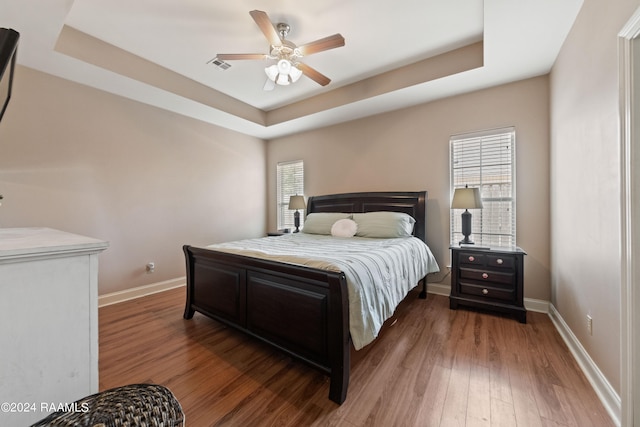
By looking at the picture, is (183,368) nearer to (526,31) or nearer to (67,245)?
(67,245)

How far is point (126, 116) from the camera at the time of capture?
3.37m

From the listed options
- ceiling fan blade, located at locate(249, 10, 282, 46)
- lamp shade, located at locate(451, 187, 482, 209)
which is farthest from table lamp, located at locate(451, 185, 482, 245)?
ceiling fan blade, located at locate(249, 10, 282, 46)

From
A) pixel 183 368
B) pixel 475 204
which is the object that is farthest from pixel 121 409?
pixel 475 204

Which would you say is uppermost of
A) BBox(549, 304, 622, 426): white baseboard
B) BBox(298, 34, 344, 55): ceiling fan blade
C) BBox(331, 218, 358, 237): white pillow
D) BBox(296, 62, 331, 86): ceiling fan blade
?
BBox(298, 34, 344, 55): ceiling fan blade

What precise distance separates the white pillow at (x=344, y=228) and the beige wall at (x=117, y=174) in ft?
7.11

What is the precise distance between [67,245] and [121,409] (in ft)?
2.17

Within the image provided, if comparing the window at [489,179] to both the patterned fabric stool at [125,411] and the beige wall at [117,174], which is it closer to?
the patterned fabric stool at [125,411]

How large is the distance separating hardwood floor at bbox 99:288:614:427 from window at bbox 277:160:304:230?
284 cm

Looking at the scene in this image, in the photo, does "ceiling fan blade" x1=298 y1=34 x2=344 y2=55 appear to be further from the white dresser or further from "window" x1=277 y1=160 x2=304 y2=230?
"window" x1=277 y1=160 x2=304 y2=230

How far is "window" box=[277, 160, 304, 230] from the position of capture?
197 inches

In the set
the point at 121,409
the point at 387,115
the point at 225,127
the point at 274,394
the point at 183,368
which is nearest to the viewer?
the point at 121,409

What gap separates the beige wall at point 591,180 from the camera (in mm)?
1459

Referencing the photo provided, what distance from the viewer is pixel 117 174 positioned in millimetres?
3301

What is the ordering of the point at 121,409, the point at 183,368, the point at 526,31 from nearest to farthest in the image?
the point at 121,409 → the point at 183,368 → the point at 526,31
